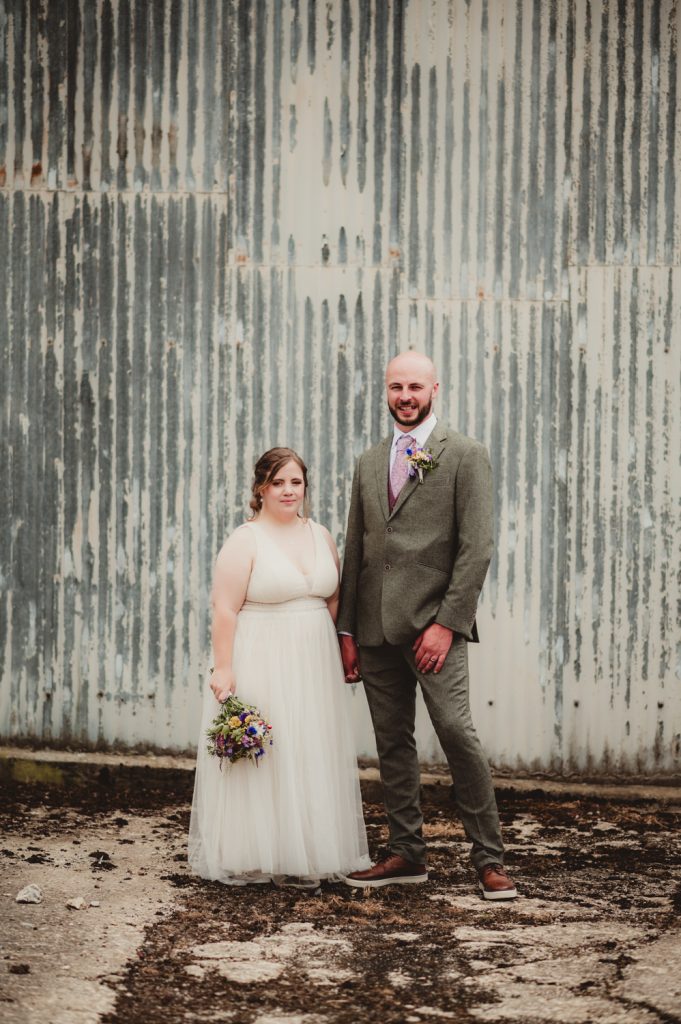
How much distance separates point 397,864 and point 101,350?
3.38 metres

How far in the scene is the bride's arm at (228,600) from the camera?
541 centimetres

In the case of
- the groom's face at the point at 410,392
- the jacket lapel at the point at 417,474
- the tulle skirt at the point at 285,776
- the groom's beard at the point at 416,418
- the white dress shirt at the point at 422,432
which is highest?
the groom's face at the point at 410,392

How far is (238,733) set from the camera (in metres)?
5.19

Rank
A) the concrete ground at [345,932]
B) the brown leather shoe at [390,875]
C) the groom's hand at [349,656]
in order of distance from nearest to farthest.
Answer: the concrete ground at [345,932] < the brown leather shoe at [390,875] < the groom's hand at [349,656]

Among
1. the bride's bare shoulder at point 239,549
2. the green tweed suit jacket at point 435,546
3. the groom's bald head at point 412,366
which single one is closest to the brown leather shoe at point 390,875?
the green tweed suit jacket at point 435,546

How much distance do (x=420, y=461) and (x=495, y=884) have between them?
1797 mm

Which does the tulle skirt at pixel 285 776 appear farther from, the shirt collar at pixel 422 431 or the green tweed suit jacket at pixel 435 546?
the shirt collar at pixel 422 431

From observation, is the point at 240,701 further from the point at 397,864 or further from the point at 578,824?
the point at 578,824

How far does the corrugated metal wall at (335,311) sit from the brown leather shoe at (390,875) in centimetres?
159

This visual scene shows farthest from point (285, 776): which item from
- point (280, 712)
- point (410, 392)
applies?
point (410, 392)

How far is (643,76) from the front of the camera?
266 inches

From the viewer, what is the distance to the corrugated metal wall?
680 centimetres

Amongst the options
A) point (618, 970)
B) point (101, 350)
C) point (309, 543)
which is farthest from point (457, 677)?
point (101, 350)

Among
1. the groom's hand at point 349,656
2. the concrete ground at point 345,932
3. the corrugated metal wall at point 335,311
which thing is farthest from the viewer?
the corrugated metal wall at point 335,311
